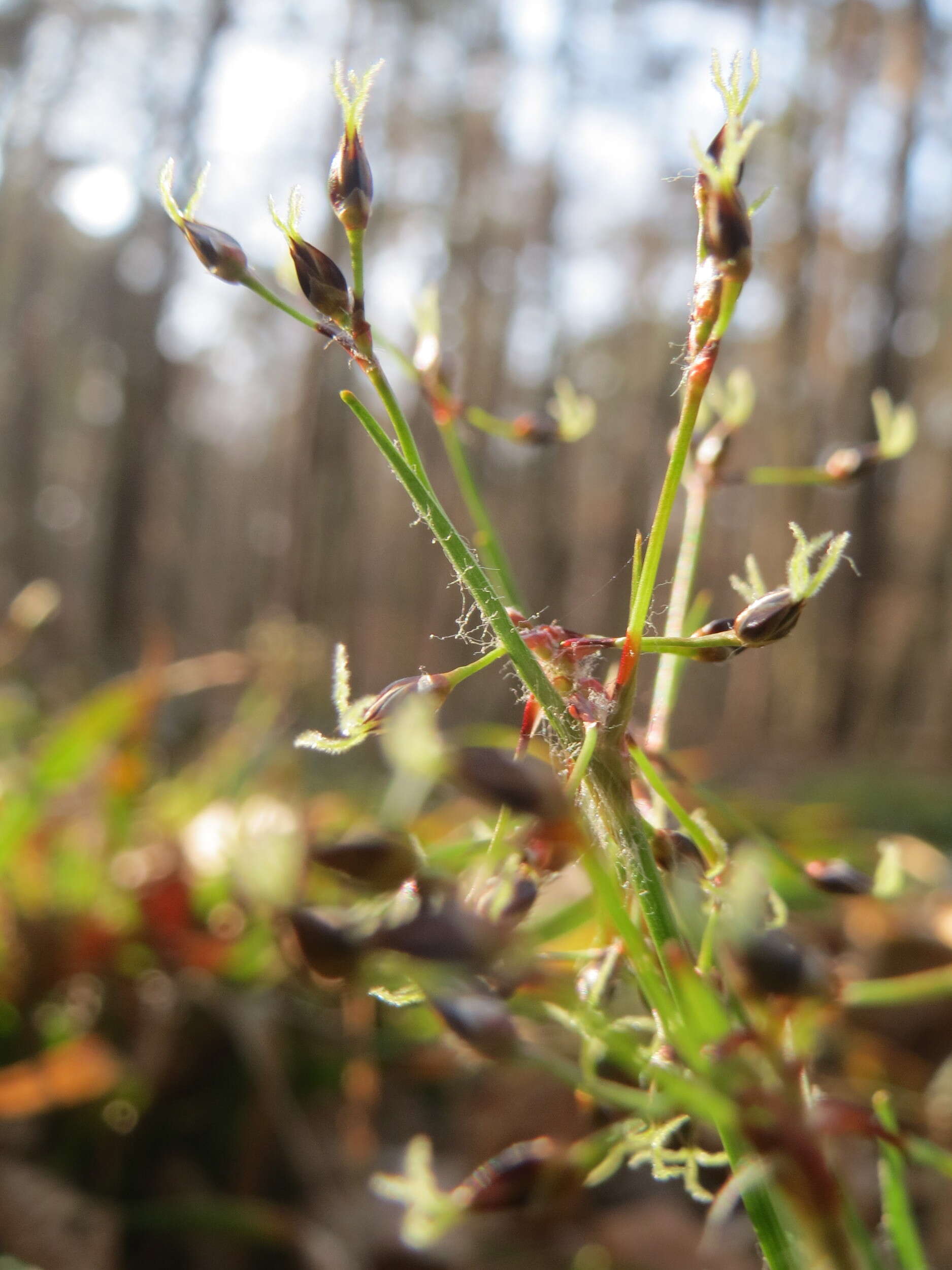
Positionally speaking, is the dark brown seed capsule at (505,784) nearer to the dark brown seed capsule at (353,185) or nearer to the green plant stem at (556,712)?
the green plant stem at (556,712)

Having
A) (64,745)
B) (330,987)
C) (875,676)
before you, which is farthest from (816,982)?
(875,676)

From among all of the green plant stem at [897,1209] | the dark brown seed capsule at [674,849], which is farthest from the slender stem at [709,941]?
the green plant stem at [897,1209]

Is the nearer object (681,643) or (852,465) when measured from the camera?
(681,643)

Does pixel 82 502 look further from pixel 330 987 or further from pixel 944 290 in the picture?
→ pixel 330 987

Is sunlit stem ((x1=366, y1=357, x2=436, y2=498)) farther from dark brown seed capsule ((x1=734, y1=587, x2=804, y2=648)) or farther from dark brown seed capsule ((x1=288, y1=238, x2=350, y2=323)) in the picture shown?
dark brown seed capsule ((x1=734, y1=587, x2=804, y2=648))

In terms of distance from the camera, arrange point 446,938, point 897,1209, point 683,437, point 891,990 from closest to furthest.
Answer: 1. point 446,938
2. point 683,437
3. point 897,1209
4. point 891,990

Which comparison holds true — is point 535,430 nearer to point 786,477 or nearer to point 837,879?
point 786,477

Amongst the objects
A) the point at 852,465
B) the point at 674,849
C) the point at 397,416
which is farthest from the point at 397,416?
the point at 852,465
